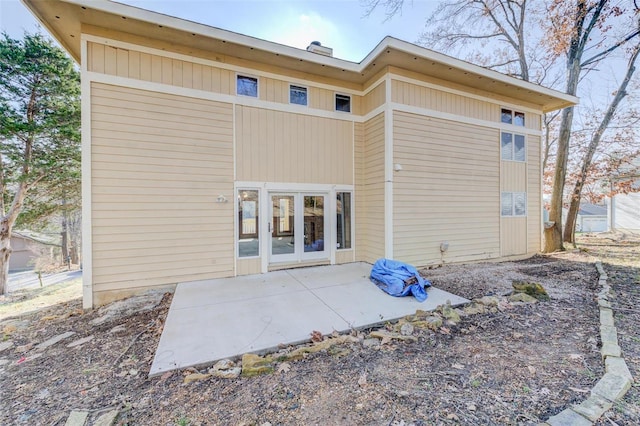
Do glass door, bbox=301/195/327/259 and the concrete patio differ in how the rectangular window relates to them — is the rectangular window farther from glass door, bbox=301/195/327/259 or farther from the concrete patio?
glass door, bbox=301/195/327/259

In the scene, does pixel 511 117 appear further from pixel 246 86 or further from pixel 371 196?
pixel 246 86

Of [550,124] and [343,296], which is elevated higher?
[550,124]

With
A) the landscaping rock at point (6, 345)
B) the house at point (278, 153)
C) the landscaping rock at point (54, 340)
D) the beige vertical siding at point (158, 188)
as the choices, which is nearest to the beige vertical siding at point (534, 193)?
the house at point (278, 153)

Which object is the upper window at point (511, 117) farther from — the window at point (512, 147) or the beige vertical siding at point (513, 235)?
the beige vertical siding at point (513, 235)

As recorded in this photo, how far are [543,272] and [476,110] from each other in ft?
15.3

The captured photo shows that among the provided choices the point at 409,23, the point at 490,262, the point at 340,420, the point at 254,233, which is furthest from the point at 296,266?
the point at 409,23

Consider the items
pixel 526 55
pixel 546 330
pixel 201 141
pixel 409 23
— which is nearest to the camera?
pixel 546 330

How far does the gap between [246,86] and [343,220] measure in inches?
160

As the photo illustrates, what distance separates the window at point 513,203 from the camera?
808cm

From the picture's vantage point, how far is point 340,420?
205cm

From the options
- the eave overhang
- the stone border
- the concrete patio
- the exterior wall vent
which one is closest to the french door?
the concrete patio

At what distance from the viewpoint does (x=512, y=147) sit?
819 centimetres

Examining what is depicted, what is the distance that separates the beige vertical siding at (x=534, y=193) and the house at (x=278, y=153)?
0.06 metres

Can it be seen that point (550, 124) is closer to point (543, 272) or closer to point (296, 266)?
point (543, 272)
